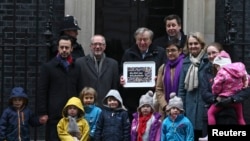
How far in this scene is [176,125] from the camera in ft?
30.5

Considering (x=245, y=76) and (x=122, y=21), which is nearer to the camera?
(x=245, y=76)

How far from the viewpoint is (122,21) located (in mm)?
12656

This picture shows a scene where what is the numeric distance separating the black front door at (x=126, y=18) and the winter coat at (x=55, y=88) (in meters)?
2.77

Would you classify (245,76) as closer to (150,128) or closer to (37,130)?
(150,128)

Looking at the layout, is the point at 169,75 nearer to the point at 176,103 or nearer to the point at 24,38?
the point at 176,103

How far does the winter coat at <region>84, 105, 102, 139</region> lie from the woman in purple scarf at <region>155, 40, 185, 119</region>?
2.48ft

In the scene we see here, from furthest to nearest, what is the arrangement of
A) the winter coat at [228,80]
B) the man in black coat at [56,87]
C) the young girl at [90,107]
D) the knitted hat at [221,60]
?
the man in black coat at [56,87]
the young girl at [90,107]
the knitted hat at [221,60]
the winter coat at [228,80]

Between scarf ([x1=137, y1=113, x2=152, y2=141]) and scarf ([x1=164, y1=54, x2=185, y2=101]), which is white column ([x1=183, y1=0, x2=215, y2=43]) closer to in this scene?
scarf ([x1=164, y1=54, x2=185, y2=101])

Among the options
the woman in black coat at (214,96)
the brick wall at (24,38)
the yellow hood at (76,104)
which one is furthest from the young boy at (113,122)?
the brick wall at (24,38)

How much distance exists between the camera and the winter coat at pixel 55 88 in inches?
388

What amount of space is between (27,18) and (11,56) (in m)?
0.63

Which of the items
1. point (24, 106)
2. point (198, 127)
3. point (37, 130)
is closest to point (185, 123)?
point (198, 127)

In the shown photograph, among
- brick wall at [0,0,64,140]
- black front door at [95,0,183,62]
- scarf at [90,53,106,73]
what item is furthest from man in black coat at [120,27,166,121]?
black front door at [95,0,183,62]

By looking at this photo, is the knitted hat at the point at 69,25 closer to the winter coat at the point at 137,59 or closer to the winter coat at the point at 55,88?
the winter coat at the point at 55,88
